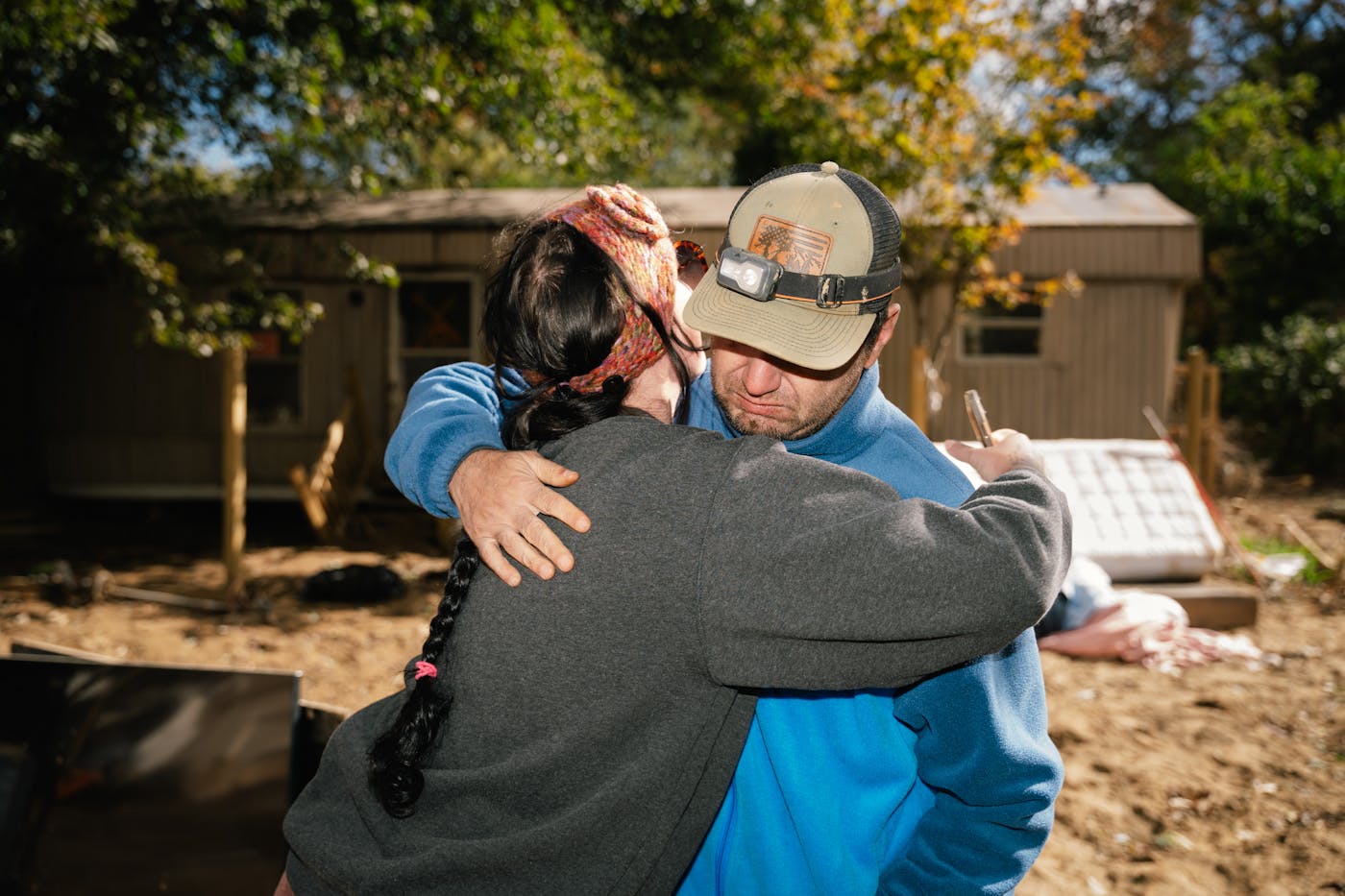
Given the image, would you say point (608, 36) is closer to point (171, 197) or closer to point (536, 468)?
point (171, 197)

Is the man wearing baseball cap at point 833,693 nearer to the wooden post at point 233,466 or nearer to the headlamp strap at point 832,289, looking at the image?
the headlamp strap at point 832,289

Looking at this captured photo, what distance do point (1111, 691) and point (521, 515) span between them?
20.8 feet

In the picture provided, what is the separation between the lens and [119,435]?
45.8ft

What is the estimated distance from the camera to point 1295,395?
1762 cm

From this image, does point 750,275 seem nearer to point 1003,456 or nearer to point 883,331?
point 883,331

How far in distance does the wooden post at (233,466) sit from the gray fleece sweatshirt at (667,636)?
24.9 ft

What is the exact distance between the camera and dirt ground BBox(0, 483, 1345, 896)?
15.4 ft

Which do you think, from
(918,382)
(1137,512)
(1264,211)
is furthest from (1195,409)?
(1264,211)

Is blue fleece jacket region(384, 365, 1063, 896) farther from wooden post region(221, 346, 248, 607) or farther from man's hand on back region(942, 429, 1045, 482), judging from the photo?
wooden post region(221, 346, 248, 607)

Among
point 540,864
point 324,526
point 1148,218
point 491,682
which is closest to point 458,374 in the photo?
point 491,682

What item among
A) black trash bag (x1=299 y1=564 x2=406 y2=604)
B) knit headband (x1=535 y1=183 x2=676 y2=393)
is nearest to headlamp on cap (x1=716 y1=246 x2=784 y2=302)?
knit headband (x1=535 y1=183 x2=676 y2=393)

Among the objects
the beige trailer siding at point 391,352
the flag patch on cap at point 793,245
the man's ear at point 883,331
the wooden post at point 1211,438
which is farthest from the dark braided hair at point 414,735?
the wooden post at point 1211,438

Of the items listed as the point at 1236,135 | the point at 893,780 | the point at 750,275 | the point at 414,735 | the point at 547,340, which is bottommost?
the point at 893,780

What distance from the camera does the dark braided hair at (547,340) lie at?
1573 millimetres
